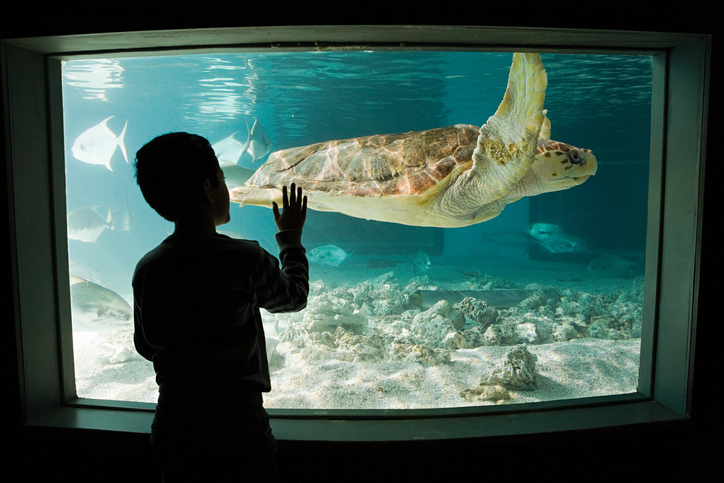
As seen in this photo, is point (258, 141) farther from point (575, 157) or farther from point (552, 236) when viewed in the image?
point (552, 236)

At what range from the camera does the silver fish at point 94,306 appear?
4.49m

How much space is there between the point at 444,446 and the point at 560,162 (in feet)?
7.19

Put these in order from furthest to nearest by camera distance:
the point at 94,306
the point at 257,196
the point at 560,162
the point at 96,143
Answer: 1. the point at 96,143
2. the point at 94,306
3. the point at 257,196
4. the point at 560,162

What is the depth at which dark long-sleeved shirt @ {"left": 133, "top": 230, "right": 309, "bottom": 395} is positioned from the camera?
3.63 ft

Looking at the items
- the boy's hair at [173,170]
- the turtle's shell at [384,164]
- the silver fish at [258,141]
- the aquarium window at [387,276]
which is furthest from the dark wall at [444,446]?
the silver fish at [258,141]

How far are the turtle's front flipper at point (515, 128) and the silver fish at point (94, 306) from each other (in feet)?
14.4

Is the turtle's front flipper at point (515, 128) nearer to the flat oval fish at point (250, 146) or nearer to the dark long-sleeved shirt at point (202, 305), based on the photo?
the dark long-sleeved shirt at point (202, 305)

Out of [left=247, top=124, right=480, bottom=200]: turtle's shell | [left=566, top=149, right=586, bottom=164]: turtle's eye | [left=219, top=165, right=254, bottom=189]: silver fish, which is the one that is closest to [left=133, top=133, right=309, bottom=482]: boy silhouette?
[left=247, top=124, right=480, bottom=200]: turtle's shell

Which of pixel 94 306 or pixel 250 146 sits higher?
pixel 250 146

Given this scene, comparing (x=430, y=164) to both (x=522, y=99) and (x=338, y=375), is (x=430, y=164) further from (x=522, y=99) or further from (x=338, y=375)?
(x=338, y=375)

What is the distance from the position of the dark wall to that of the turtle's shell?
1344 mm

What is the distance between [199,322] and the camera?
1.10 metres

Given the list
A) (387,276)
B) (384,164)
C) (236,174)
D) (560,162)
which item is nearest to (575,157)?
(560,162)

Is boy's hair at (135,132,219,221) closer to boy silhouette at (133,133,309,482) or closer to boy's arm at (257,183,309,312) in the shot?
boy silhouette at (133,133,309,482)
